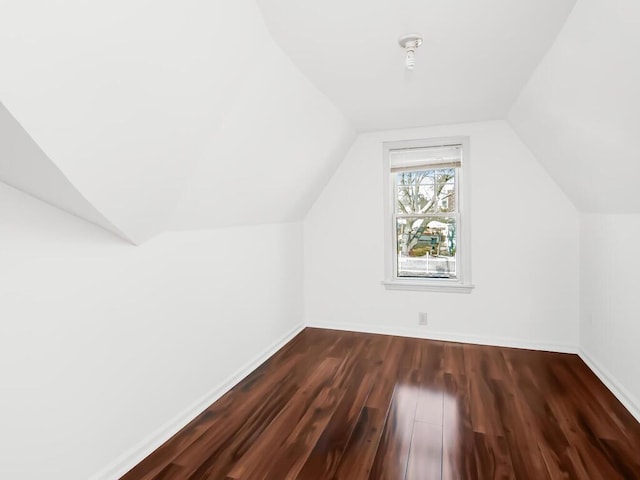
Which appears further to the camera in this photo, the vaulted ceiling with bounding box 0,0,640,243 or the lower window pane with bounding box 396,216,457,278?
the lower window pane with bounding box 396,216,457,278

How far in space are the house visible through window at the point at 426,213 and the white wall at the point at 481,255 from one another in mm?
135

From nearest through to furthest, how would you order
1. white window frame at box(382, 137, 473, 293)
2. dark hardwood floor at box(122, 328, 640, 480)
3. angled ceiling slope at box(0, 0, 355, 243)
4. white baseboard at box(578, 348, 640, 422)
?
1. angled ceiling slope at box(0, 0, 355, 243)
2. dark hardwood floor at box(122, 328, 640, 480)
3. white baseboard at box(578, 348, 640, 422)
4. white window frame at box(382, 137, 473, 293)

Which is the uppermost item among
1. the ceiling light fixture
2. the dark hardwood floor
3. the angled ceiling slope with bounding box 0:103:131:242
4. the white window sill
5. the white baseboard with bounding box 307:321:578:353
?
the ceiling light fixture

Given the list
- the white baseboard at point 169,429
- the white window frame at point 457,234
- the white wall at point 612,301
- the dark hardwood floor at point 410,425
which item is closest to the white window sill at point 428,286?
the white window frame at point 457,234

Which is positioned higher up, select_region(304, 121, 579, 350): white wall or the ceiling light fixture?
the ceiling light fixture

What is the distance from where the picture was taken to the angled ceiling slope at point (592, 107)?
1.53m

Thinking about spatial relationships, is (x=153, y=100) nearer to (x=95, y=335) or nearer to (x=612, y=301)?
(x=95, y=335)

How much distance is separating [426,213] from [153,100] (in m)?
3.15

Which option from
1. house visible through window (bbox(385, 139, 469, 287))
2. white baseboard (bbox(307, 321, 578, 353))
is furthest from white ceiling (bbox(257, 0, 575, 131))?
white baseboard (bbox(307, 321, 578, 353))

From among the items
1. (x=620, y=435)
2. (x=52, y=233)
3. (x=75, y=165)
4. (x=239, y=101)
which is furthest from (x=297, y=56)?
(x=620, y=435)

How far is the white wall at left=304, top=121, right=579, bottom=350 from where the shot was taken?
345 centimetres

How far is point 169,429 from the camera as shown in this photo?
2.16 metres

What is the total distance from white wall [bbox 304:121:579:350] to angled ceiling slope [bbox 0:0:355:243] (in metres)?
1.62

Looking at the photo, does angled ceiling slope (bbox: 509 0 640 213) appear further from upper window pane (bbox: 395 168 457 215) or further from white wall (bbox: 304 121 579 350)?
upper window pane (bbox: 395 168 457 215)
